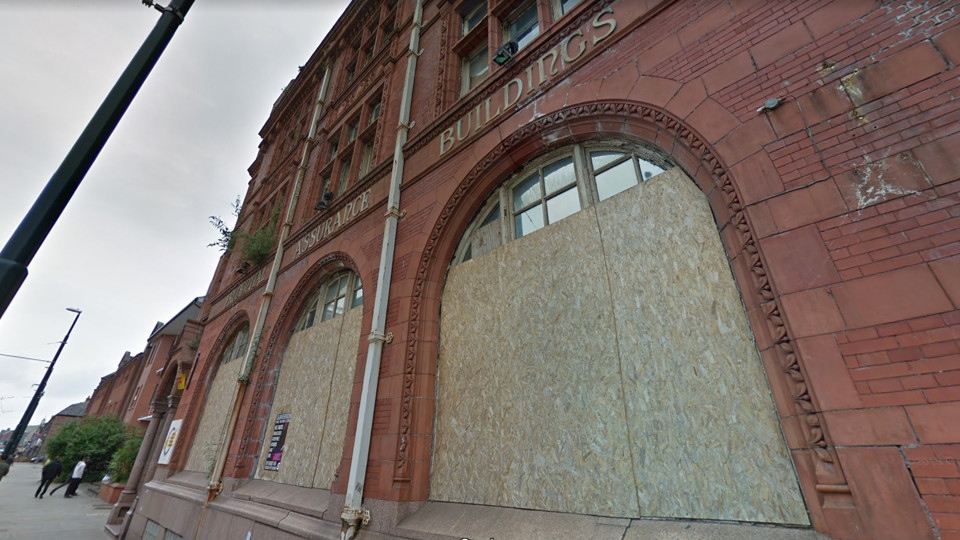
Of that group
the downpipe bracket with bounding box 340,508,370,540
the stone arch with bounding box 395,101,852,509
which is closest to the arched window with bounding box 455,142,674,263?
the stone arch with bounding box 395,101,852,509

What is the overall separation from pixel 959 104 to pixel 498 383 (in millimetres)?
4048

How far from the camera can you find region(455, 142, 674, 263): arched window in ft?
13.9

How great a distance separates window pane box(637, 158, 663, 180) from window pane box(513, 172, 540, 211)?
1.38 meters

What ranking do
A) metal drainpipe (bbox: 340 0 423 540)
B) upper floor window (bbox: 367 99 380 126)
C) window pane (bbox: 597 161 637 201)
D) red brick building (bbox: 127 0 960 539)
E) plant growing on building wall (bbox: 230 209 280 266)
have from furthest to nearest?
1. plant growing on building wall (bbox: 230 209 280 266)
2. upper floor window (bbox: 367 99 380 126)
3. metal drainpipe (bbox: 340 0 423 540)
4. window pane (bbox: 597 161 637 201)
5. red brick building (bbox: 127 0 960 539)

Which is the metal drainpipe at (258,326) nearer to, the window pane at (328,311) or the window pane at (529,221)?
the window pane at (328,311)

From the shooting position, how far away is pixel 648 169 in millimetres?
4066

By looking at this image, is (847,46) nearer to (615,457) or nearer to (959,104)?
(959,104)

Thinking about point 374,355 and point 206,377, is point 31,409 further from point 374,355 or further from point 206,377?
point 374,355

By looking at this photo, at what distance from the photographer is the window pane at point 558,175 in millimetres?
4863

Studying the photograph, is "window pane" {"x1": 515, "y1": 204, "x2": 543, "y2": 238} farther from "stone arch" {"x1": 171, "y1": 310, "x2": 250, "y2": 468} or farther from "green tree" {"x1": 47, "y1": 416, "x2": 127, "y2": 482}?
"green tree" {"x1": 47, "y1": 416, "x2": 127, "y2": 482}

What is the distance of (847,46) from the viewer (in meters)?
2.80

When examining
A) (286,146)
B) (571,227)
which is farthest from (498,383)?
(286,146)

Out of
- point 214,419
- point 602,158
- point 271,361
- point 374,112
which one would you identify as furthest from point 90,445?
point 602,158

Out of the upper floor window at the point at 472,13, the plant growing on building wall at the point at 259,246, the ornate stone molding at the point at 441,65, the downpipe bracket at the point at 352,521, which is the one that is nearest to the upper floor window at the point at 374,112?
the ornate stone molding at the point at 441,65
